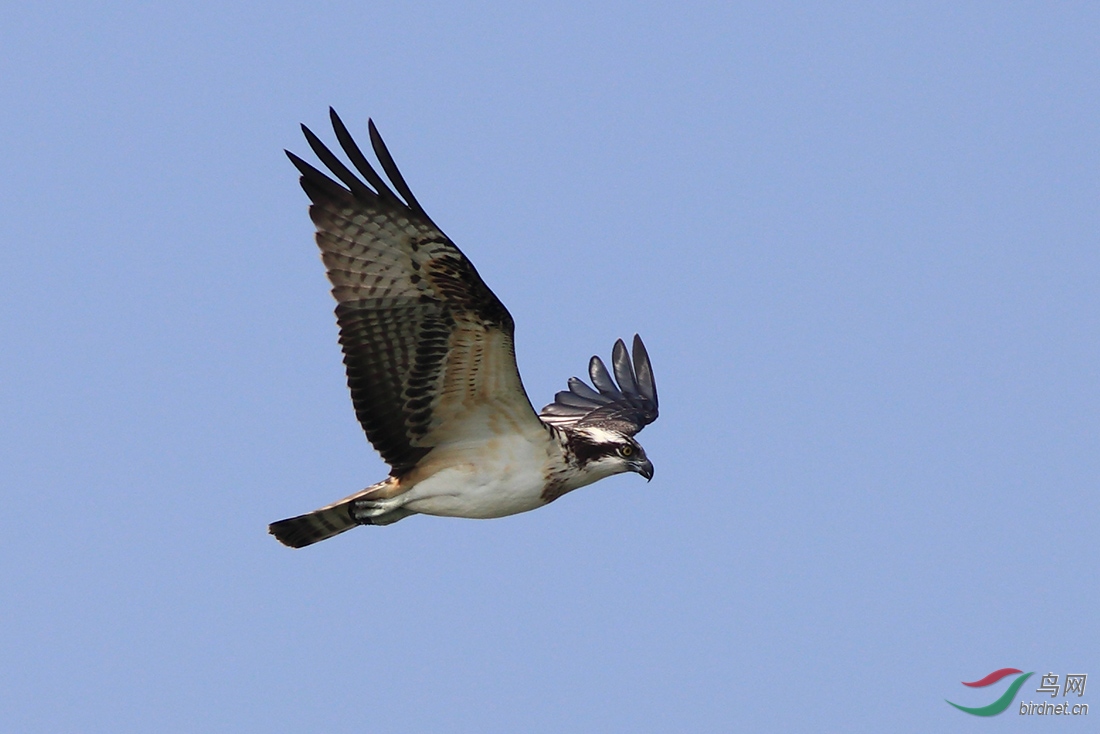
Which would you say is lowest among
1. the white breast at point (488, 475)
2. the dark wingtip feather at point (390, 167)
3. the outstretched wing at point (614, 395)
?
the white breast at point (488, 475)

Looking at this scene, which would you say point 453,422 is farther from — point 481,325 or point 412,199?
point 412,199

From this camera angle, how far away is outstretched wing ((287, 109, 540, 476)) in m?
10.1

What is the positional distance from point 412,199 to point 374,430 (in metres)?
1.75

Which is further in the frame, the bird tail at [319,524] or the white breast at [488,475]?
the bird tail at [319,524]

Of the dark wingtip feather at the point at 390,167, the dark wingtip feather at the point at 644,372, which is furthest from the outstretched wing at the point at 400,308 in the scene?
the dark wingtip feather at the point at 644,372

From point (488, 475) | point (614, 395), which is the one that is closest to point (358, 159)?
point (488, 475)

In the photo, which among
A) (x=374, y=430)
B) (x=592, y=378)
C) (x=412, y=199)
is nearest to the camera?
(x=412, y=199)

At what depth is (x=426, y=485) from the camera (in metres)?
11.0

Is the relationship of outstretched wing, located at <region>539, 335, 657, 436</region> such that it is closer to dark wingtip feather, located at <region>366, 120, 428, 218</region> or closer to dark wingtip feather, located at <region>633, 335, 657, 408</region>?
dark wingtip feather, located at <region>633, 335, 657, 408</region>

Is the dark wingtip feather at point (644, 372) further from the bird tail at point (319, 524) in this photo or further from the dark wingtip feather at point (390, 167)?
the dark wingtip feather at point (390, 167)

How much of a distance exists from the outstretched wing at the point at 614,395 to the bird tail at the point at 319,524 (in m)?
3.21

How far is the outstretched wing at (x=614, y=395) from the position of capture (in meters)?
14.2

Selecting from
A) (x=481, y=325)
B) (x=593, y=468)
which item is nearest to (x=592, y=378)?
(x=593, y=468)

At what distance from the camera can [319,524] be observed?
11242 mm
